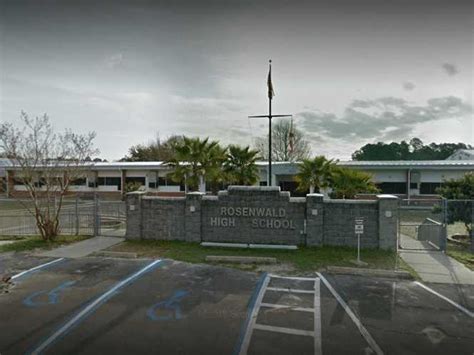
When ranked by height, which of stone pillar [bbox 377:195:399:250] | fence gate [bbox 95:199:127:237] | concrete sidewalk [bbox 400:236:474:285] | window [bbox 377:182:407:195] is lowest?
concrete sidewalk [bbox 400:236:474:285]

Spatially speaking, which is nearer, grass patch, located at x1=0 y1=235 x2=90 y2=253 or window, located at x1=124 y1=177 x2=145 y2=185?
grass patch, located at x1=0 y1=235 x2=90 y2=253

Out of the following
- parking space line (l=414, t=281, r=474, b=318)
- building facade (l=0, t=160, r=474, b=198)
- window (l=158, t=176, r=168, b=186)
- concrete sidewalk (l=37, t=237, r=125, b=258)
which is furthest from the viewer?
window (l=158, t=176, r=168, b=186)

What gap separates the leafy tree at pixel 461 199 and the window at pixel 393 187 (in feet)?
51.3

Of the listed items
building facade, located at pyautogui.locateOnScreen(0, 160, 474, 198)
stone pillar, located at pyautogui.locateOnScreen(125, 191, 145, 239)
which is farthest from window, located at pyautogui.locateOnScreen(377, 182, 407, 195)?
stone pillar, located at pyautogui.locateOnScreen(125, 191, 145, 239)

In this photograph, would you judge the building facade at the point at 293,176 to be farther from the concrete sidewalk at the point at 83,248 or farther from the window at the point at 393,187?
the concrete sidewalk at the point at 83,248

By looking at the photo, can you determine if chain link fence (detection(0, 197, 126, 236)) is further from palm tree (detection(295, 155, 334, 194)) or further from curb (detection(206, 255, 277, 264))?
palm tree (detection(295, 155, 334, 194))

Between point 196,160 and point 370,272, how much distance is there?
45.9 feet

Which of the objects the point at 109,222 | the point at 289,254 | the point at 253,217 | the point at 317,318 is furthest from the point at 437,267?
the point at 109,222

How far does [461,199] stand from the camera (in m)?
12.6

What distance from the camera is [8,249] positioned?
11422 mm

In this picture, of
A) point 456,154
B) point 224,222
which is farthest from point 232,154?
point 456,154

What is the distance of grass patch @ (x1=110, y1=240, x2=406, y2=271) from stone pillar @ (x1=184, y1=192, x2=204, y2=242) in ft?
1.07

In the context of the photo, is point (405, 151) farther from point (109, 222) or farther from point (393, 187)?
point (109, 222)

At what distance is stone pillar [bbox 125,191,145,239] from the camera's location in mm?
12938
